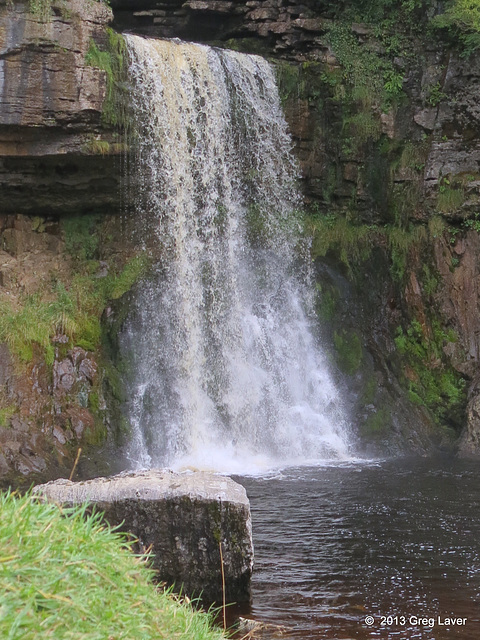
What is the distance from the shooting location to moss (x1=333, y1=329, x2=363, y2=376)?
13.7 meters

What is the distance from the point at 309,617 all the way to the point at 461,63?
12.6 metres

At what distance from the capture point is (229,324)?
13.5m

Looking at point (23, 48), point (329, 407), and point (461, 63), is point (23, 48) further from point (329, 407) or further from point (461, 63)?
point (461, 63)

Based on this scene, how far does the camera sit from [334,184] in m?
15.6

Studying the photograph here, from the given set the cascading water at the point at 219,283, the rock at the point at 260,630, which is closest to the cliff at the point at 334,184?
the cascading water at the point at 219,283

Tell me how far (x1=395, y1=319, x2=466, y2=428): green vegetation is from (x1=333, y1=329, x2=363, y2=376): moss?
0.95 m

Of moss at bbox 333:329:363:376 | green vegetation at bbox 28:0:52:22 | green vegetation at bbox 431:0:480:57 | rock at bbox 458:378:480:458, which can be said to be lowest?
rock at bbox 458:378:480:458

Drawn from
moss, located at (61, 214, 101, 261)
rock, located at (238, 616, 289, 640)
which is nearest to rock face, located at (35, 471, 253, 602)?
rock, located at (238, 616, 289, 640)

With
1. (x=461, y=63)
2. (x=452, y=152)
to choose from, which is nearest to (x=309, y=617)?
(x=452, y=152)

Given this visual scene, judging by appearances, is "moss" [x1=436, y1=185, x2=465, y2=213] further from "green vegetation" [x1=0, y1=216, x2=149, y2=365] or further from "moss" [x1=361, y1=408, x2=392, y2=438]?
"green vegetation" [x1=0, y1=216, x2=149, y2=365]

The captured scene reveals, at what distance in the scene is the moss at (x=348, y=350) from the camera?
13.7 metres

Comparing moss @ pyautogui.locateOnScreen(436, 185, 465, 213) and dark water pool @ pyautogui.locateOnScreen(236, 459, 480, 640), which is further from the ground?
moss @ pyautogui.locateOnScreen(436, 185, 465, 213)

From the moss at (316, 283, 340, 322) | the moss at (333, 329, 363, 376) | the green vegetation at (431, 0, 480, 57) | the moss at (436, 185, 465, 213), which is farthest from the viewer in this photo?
the moss at (436, 185, 465, 213)

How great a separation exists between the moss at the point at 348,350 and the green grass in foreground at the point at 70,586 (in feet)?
33.7
